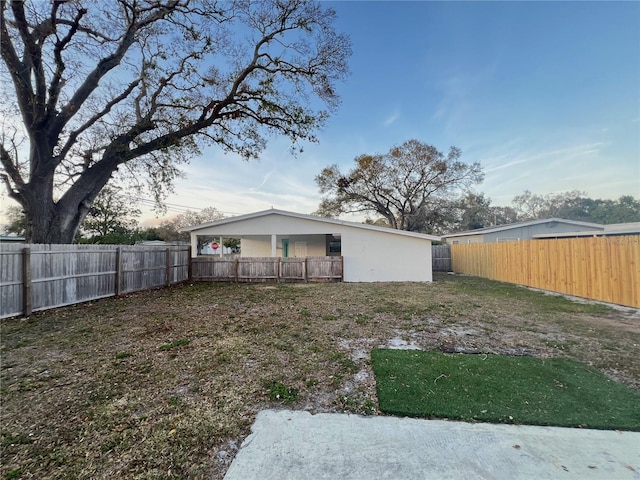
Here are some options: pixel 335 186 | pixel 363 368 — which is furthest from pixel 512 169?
pixel 363 368

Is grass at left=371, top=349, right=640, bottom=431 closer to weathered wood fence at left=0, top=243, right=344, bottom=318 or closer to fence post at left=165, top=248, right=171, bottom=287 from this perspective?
weathered wood fence at left=0, top=243, right=344, bottom=318

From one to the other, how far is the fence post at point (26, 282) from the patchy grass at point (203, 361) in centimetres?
41

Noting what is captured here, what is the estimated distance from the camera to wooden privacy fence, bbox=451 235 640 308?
690 centimetres

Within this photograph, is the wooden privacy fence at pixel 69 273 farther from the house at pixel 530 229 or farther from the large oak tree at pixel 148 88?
the house at pixel 530 229

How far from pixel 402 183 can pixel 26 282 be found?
909 inches

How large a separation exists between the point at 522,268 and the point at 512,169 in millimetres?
7021

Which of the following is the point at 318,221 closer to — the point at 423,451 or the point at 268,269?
the point at 268,269

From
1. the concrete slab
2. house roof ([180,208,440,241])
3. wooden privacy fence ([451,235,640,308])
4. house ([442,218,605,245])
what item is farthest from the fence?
the concrete slab

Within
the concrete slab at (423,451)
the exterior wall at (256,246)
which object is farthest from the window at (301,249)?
the concrete slab at (423,451)

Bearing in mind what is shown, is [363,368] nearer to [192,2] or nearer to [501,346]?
[501,346]

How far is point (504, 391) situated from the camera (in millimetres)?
2980

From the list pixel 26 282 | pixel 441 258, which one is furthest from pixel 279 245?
pixel 26 282

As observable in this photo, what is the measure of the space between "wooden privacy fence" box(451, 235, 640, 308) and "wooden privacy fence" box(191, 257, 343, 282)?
291 inches

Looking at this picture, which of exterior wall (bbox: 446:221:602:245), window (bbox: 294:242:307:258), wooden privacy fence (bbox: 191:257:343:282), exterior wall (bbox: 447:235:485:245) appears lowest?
wooden privacy fence (bbox: 191:257:343:282)
